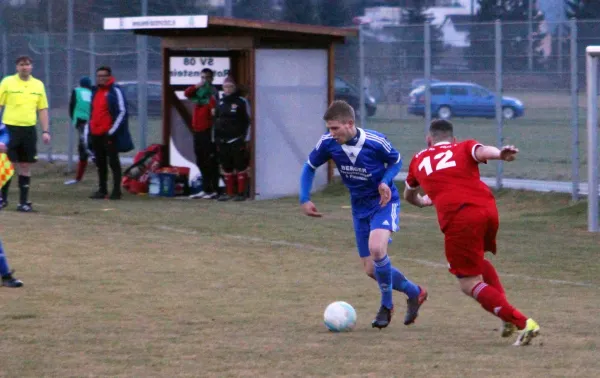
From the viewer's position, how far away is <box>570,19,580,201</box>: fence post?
16578 mm

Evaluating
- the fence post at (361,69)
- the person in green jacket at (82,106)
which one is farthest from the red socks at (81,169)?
the fence post at (361,69)

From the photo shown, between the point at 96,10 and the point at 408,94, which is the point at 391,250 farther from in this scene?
the point at 96,10

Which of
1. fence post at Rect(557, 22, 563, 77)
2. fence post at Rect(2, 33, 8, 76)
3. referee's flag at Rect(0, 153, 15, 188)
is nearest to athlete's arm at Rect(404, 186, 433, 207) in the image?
referee's flag at Rect(0, 153, 15, 188)

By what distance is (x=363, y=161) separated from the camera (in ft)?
27.1

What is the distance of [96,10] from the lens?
1061 inches

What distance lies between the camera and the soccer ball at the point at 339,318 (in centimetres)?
789

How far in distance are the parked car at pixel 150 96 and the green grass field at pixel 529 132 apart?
505cm

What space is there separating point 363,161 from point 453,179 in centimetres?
95

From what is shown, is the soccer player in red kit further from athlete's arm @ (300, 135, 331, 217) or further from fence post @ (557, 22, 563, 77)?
fence post @ (557, 22, 563, 77)

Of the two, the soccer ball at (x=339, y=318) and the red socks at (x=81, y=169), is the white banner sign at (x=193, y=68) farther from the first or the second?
the soccer ball at (x=339, y=318)

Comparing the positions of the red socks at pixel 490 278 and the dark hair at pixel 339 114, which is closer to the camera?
the red socks at pixel 490 278

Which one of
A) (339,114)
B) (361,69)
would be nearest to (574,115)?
(361,69)

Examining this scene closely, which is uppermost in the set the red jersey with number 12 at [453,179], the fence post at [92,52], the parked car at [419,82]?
the fence post at [92,52]

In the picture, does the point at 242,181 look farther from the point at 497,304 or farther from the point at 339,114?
the point at 497,304
